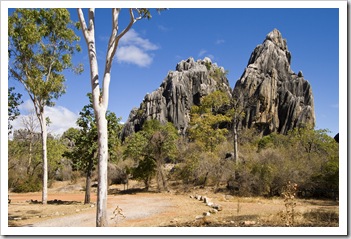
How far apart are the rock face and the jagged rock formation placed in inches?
300

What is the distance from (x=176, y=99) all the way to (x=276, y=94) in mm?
15448

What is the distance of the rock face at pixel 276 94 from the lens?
4456 centimetres

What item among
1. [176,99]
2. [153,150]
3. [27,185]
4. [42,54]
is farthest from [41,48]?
[176,99]

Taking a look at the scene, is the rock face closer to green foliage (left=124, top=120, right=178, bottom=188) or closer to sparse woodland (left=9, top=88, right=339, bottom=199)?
sparse woodland (left=9, top=88, right=339, bottom=199)

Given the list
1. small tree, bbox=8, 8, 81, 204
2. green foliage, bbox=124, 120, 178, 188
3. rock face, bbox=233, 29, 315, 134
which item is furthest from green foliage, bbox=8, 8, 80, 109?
rock face, bbox=233, 29, 315, 134

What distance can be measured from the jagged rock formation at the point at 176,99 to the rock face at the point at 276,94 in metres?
7.61

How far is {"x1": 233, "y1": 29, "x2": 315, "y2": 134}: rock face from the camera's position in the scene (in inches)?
1754

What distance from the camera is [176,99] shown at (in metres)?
50.9

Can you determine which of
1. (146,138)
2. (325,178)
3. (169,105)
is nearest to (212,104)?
(146,138)

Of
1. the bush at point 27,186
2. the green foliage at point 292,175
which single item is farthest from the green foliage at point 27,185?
the green foliage at point 292,175

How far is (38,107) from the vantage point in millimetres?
Answer: 12516

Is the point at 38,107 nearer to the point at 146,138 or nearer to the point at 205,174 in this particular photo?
the point at 146,138

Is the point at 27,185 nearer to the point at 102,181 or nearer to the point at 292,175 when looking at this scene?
the point at 292,175

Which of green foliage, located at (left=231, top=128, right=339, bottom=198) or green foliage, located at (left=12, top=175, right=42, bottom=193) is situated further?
green foliage, located at (left=12, top=175, right=42, bottom=193)
